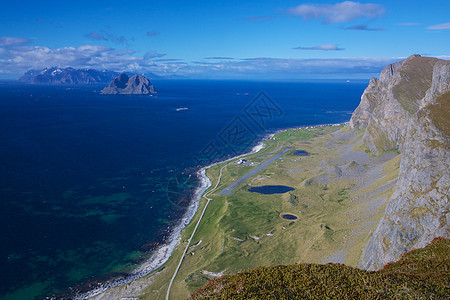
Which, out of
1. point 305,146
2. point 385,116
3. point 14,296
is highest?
point 385,116

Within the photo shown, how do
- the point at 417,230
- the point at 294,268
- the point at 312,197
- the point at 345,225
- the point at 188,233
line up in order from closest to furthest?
the point at 294,268 → the point at 417,230 → the point at 345,225 → the point at 188,233 → the point at 312,197

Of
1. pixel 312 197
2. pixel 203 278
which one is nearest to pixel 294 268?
pixel 203 278

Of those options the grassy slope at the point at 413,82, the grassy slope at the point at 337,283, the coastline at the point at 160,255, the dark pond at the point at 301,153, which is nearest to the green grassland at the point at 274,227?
the coastline at the point at 160,255

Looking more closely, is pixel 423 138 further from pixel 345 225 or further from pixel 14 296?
pixel 14 296

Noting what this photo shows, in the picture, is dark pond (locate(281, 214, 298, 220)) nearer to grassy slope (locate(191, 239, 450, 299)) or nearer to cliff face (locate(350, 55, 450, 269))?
cliff face (locate(350, 55, 450, 269))

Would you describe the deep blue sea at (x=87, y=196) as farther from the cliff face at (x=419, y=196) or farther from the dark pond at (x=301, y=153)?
the cliff face at (x=419, y=196)
